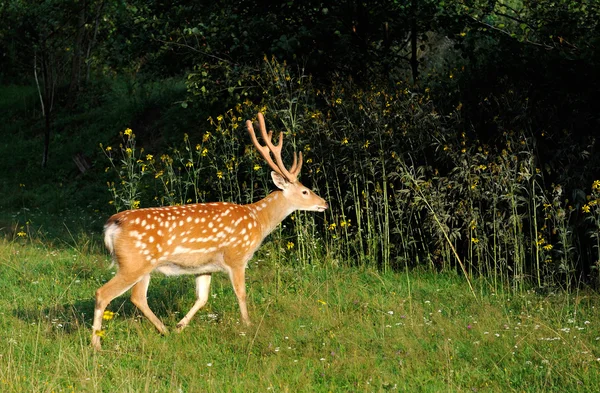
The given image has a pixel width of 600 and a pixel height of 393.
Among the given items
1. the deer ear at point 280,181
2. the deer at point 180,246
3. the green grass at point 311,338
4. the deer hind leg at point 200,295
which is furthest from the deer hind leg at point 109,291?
the deer ear at point 280,181

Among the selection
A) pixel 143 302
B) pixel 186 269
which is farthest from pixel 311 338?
pixel 143 302

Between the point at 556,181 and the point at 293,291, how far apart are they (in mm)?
2950

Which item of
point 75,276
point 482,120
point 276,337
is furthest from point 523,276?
point 75,276

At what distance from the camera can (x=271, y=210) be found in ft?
25.9

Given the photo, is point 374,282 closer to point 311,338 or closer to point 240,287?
point 240,287

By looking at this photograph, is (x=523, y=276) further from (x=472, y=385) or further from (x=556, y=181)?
(x=472, y=385)

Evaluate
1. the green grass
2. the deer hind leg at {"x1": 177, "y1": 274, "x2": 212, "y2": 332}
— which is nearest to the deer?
the deer hind leg at {"x1": 177, "y1": 274, "x2": 212, "y2": 332}

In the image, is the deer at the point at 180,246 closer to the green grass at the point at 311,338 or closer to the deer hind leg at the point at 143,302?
the deer hind leg at the point at 143,302

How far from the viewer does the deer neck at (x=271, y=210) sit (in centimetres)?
774

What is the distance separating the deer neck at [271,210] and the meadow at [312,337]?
2.20ft

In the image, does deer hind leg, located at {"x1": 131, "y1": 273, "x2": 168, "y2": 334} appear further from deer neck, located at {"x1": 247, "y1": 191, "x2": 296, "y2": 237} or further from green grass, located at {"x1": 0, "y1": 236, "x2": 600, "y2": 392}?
deer neck, located at {"x1": 247, "y1": 191, "x2": 296, "y2": 237}

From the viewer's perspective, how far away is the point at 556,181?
8.59 m

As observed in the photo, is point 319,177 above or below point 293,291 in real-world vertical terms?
above

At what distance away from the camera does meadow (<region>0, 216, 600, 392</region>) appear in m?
5.55
